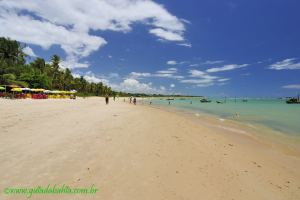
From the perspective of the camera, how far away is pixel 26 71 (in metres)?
71.2

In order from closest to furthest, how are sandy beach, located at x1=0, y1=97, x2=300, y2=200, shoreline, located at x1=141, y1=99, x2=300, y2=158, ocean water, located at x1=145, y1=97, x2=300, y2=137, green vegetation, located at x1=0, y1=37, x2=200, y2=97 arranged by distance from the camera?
sandy beach, located at x1=0, y1=97, x2=300, y2=200
shoreline, located at x1=141, y1=99, x2=300, y2=158
ocean water, located at x1=145, y1=97, x2=300, y2=137
green vegetation, located at x1=0, y1=37, x2=200, y2=97

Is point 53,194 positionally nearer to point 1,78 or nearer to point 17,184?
point 17,184

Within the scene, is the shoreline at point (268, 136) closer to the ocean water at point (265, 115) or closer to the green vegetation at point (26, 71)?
the ocean water at point (265, 115)

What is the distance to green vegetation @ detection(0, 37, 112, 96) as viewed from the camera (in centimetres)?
6644

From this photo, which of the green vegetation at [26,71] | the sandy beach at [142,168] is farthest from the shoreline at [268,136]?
the green vegetation at [26,71]

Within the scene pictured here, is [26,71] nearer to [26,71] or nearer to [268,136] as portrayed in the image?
[26,71]

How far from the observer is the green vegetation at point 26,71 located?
6644cm

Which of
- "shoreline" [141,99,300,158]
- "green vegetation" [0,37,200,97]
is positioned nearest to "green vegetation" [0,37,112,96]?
"green vegetation" [0,37,200,97]

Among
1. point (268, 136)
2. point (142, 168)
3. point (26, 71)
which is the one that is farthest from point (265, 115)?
point (26, 71)

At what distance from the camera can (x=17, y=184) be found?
14.8 feet

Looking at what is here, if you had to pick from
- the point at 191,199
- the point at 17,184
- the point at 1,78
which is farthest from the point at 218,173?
the point at 1,78

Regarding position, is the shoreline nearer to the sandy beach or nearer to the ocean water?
the ocean water

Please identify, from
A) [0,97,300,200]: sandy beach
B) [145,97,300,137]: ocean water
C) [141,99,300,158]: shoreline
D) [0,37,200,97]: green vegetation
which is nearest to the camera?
[0,97,300,200]: sandy beach

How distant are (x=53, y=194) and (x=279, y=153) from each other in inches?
355
